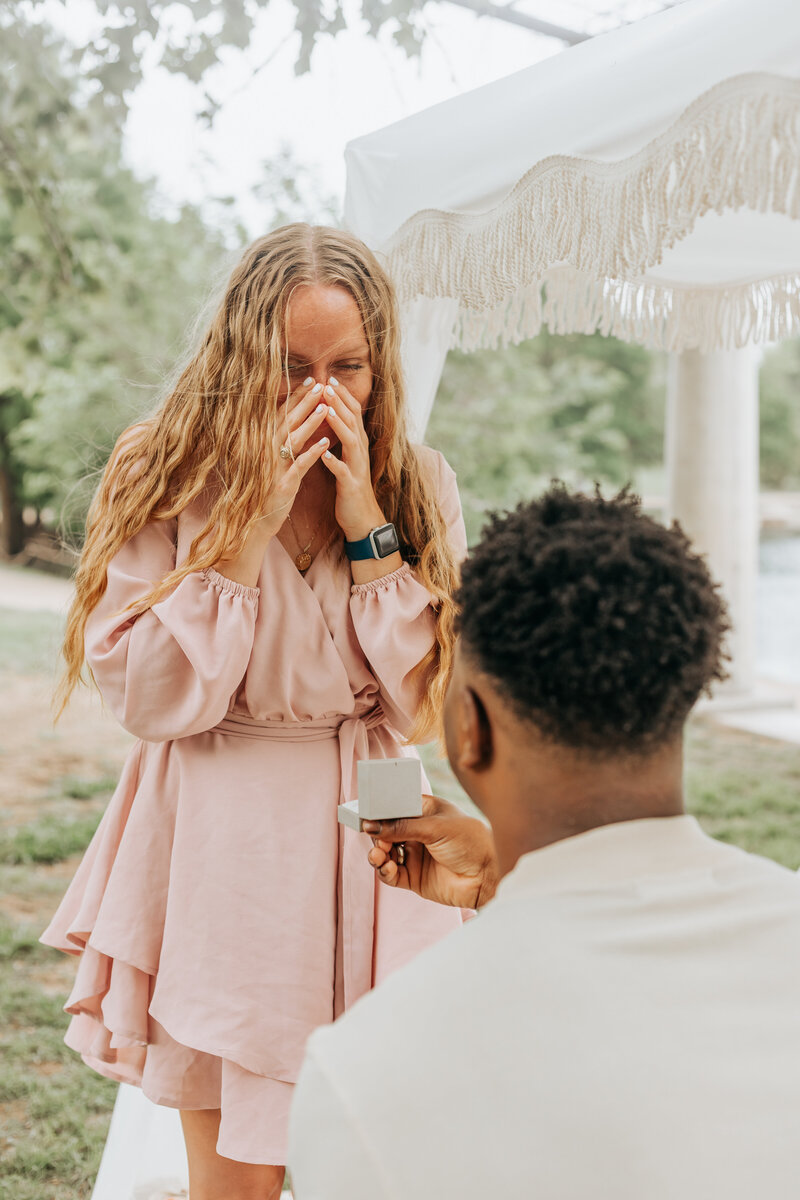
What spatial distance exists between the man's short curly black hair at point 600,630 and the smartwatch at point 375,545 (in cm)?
88

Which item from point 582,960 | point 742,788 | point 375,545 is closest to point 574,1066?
point 582,960

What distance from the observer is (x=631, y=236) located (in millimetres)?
2045

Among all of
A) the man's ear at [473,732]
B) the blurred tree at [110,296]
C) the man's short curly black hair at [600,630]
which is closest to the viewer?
the man's short curly black hair at [600,630]

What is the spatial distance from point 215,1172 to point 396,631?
45.6 inches

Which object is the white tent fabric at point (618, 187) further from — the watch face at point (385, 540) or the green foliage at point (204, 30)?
the green foliage at point (204, 30)

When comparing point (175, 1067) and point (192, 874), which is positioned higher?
point (192, 874)

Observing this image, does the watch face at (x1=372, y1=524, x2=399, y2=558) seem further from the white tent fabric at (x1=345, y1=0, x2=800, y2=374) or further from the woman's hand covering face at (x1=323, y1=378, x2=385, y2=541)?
the white tent fabric at (x1=345, y1=0, x2=800, y2=374)

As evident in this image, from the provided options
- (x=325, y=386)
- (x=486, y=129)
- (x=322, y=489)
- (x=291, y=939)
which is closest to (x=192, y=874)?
(x=291, y=939)

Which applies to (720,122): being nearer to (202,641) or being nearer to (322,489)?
(322,489)

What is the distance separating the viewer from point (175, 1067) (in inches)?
87.4

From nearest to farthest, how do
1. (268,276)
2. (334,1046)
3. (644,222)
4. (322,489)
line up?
(334,1046), (644,222), (268,276), (322,489)

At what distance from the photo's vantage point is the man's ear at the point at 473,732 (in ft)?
4.51

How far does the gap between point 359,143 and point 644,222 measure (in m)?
1.15

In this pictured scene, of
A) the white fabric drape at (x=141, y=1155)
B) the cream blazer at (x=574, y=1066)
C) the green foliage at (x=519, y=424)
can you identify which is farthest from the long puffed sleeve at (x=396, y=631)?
the green foliage at (x=519, y=424)
